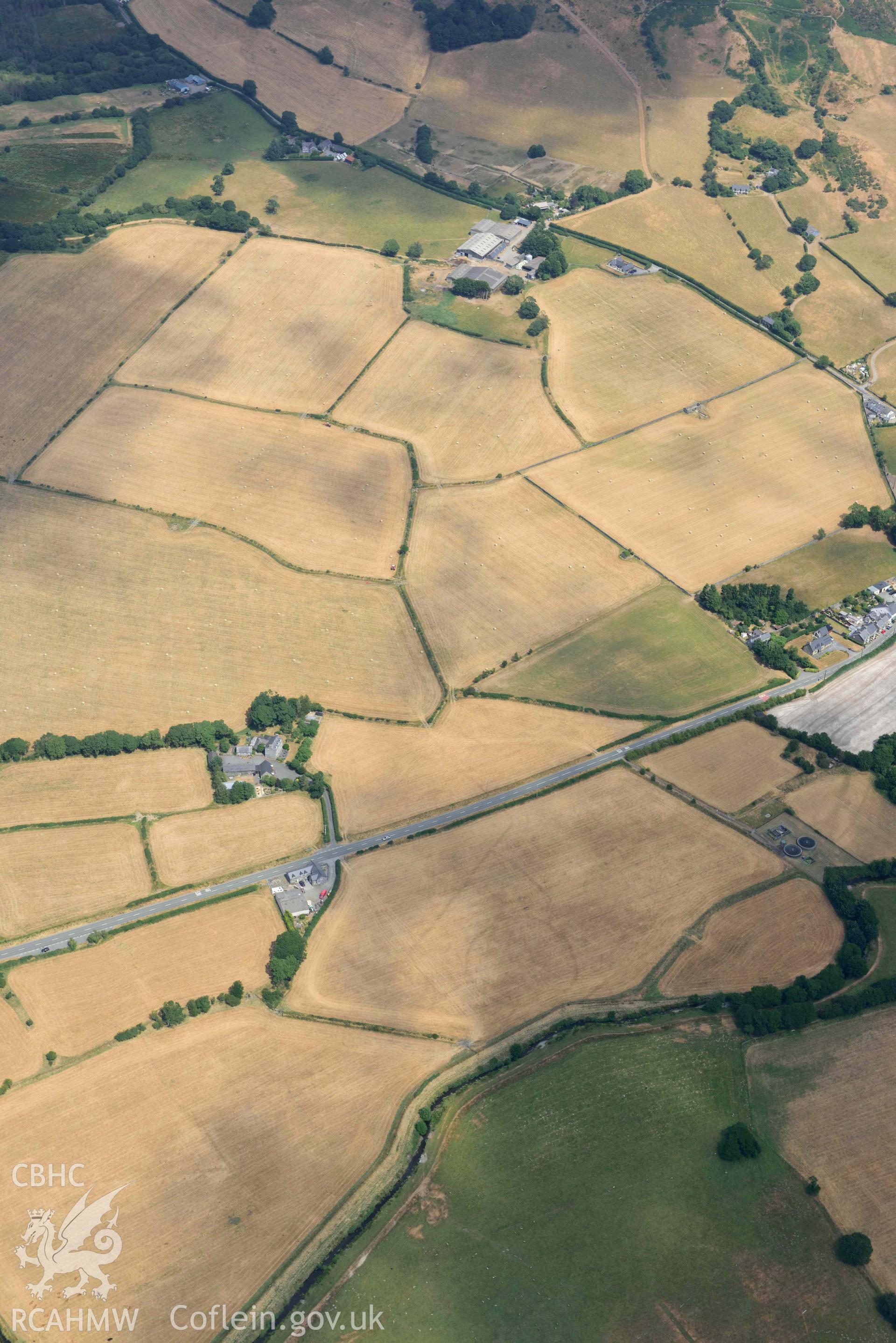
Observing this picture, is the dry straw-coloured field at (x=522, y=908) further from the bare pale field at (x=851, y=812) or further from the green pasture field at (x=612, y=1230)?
the green pasture field at (x=612, y=1230)

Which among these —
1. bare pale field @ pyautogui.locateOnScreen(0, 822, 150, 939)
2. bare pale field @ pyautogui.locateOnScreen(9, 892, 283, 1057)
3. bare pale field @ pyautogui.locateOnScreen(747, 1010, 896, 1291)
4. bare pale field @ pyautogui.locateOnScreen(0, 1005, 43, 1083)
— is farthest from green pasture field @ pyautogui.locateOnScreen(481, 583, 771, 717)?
bare pale field @ pyautogui.locateOnScreen(0, 1005, 43, 1083)

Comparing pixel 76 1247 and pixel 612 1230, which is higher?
pixel 612 1230

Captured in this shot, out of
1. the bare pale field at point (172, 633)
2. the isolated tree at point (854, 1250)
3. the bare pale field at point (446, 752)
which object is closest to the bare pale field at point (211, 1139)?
the bare pale field at point (446, 752)

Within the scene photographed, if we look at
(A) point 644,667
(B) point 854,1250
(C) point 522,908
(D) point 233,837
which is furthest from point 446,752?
(B) point 854,1250

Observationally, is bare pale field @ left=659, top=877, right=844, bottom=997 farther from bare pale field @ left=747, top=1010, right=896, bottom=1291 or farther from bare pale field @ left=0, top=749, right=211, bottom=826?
bare pale field @ left=0, top=749, right=211, bottom=826

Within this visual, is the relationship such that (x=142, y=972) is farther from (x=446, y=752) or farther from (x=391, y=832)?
(x=446, y=752)
